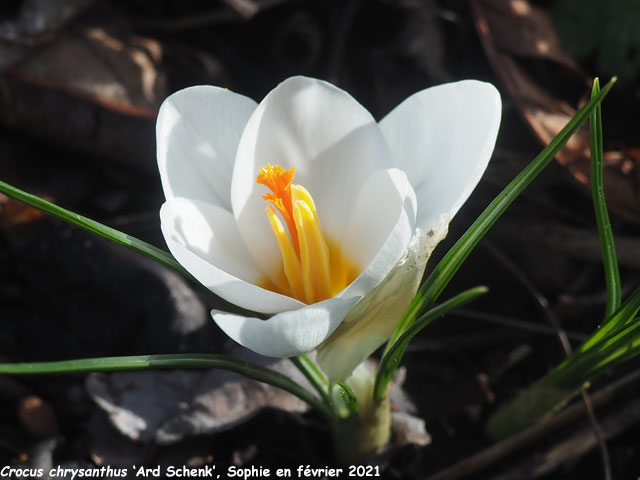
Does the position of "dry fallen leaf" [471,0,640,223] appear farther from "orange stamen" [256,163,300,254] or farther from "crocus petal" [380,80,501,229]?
"orange stamen" [256,163,300,254]

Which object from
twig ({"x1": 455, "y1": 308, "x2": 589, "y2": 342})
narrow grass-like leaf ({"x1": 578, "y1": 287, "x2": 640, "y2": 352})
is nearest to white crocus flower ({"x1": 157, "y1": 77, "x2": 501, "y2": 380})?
narrow grass-like leaf ({"x1": 578, "y1": 287, "x2": 640, "y2": 352})

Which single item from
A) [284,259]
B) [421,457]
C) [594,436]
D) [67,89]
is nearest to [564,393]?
[594,436]

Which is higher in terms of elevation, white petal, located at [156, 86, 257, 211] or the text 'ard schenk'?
white petal, located at [156, 86, 257, 211]

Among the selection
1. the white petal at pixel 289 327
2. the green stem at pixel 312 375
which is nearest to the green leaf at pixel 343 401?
the green stem at pixel 312 375

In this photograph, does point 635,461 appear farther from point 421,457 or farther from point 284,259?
point 284,259

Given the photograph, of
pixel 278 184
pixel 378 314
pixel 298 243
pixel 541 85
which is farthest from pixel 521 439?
pixel 541 85

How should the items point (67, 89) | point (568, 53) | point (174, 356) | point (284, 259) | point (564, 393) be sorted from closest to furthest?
1. point (174, 356)
2. point (284, 259)
3. point (564, 393)
4. point (67, 89)
5. point (568, 53)

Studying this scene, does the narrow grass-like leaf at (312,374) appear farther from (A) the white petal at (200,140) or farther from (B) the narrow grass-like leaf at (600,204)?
(B) the narrow grass-like leaf at (600,204)
